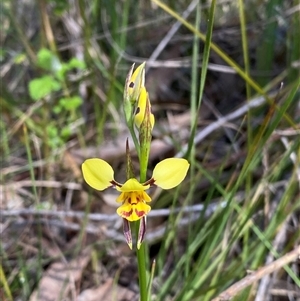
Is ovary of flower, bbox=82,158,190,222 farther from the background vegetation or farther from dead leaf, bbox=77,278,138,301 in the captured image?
dead leaf, bbox=77,278,138,301

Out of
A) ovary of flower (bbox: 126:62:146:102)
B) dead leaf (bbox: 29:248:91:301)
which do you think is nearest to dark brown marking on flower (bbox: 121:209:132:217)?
ovary of flower (bbox: 126:62:146:102)

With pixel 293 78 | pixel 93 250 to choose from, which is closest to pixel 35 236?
pixel 93 250

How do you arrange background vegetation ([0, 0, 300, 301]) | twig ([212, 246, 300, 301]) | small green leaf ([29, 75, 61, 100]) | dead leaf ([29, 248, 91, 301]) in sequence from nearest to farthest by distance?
twig ([212, 246, 300, 301]) < background vegetation ([0, 0, 300, 301]) < dead leaf ([29, 248, 91, 301]) < small green leaf ([29, 75, 61, 100])

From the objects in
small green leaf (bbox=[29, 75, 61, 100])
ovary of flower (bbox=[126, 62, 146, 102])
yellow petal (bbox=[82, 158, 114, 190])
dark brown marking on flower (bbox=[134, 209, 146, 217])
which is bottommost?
dark brown marking on flower (bbox=[134, 209, 146, 217])

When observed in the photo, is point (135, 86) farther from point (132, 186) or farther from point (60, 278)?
point (60, 278)

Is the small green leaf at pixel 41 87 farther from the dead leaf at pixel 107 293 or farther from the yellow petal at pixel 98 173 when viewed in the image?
the yellow petal at pixel 98 173

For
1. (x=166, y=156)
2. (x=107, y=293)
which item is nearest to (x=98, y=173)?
(x=107, y=293)
